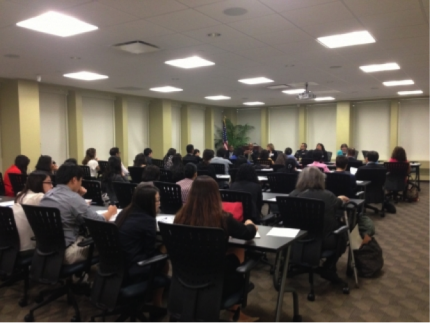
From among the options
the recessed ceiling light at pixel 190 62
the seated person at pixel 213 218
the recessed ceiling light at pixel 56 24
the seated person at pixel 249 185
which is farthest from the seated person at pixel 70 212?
the recessed ceiling light at pixel 190 62

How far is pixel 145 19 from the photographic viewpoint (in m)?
4.25

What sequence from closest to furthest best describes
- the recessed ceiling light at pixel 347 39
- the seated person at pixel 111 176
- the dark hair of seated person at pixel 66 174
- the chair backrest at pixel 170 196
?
1. the dark hair of seated person at pixel 66 174
2. the chair backrest at pixel 170 196
3. the recessed ceiling light at pixel 347 39
4. the seated person at pixel 111 176

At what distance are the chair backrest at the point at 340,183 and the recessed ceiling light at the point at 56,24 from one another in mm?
3848

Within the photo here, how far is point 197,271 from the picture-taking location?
2318 millimetres

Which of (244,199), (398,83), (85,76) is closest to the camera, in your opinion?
(244,199)

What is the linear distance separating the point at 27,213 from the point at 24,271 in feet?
2.71

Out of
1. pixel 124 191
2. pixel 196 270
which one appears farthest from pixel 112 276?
pixel 124 191

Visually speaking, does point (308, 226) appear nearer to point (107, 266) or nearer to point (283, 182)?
point (107, 266)

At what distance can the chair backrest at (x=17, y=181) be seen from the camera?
549 cm

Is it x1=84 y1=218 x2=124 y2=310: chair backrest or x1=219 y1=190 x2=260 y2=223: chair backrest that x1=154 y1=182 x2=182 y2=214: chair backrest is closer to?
x1=219 y1=190 x2=260 y2=223: chair backrest

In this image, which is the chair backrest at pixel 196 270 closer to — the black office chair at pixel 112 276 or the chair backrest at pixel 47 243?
the black office chair at pixel 112 276

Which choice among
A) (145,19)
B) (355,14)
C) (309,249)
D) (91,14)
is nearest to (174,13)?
(145,19)

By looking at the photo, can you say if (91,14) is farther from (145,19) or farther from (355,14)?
(355,14)

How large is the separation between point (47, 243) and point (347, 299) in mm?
2765
